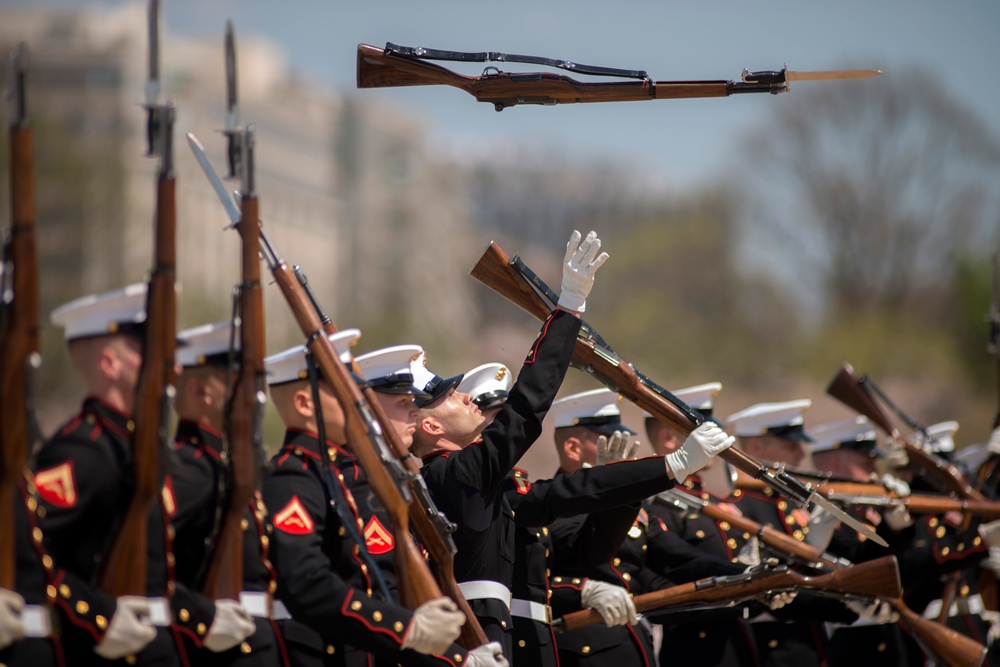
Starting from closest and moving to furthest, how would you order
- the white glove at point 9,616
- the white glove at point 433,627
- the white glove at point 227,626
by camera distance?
the white glove at point 9,616
the white glove at point 227,626
the white glove at point 433,627

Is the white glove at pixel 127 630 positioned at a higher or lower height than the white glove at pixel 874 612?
higher

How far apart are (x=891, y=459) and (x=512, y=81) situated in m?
5.65

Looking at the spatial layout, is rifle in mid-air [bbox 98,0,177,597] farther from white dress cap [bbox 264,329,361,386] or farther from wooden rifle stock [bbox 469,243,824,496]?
wooden rifle stock [bbox 469,243,824,496]

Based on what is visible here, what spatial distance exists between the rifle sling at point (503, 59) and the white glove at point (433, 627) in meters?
2.21

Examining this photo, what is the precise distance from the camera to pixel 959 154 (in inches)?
1544

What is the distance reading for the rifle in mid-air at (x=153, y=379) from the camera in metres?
4.29

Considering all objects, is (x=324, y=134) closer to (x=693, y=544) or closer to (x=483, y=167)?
(x=483, y=167)

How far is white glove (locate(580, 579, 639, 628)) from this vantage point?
6.68m

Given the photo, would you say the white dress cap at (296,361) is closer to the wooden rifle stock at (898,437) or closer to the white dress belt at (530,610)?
the white dress belt at (530,610)

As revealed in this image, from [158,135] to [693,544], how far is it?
4571 millimetres

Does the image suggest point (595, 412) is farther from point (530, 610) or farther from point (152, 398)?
point (152, 398)

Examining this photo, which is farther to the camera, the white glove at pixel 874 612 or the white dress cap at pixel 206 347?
the white glove at pixel 874 612

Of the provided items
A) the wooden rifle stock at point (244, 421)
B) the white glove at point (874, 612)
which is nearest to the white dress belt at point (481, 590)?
the wooden rifle stock at point (244, 421)

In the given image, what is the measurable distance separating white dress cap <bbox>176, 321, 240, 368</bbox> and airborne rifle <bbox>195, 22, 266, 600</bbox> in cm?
16
